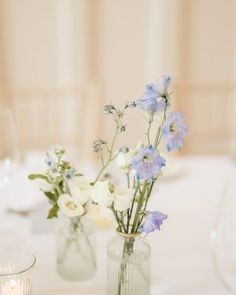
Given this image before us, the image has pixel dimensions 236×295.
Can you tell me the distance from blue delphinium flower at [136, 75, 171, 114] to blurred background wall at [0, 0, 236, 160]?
6.90 ft

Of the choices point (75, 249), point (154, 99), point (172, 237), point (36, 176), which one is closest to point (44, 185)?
point (36, 176)

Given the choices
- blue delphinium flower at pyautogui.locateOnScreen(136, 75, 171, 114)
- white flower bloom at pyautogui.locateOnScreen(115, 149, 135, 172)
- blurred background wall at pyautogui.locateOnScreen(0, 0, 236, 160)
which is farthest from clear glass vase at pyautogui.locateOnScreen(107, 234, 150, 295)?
blurred background wall at pyautogui.locateOnScreen(0, 0, 236, 160)

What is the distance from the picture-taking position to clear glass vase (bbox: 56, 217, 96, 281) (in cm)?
85

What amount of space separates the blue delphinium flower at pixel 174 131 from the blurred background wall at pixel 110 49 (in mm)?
2132

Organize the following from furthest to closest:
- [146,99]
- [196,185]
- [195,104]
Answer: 1. [195,104]
2. [196,185]
3. [146,99]

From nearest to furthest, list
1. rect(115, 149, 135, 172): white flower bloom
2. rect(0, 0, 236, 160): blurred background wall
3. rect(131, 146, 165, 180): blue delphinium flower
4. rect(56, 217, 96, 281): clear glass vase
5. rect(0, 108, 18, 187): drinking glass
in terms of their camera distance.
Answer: rect(131, 146, 165, 180): blue delphinium flower < rect(115, 149, 135, 172): white flower bloom < rect(56, 217, 96, 281): clear glass vase < rect(0, 108, 18, 187): drinking glass < rect(0, 0, 236, 160): blurred background wall

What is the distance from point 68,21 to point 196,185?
1781 millimetres

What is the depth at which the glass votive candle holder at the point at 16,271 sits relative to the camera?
73cm

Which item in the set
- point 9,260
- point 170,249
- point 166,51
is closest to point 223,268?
point 170,249

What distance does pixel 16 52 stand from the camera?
282 cm

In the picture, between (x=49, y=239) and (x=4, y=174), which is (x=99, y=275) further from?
(x=4, y=174)

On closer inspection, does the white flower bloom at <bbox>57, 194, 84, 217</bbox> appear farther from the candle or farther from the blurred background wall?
the blurred background wall

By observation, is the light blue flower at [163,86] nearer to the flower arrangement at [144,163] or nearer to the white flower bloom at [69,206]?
the flower arrangement at [144,163]

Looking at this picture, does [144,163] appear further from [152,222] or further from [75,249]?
[75,249]
